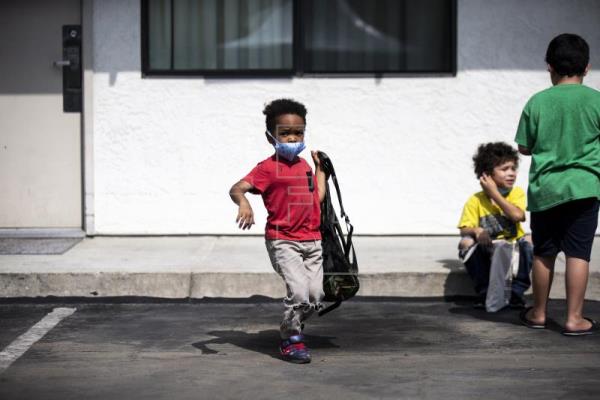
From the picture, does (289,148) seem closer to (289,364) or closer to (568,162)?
(289,364)

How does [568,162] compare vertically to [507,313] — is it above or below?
above

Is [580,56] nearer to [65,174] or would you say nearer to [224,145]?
[224,145]

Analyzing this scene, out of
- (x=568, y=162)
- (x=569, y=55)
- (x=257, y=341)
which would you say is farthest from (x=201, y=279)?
(x=569, y=55)

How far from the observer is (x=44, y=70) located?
10.0 m

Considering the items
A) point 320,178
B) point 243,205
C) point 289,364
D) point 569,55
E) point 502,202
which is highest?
point 569,55

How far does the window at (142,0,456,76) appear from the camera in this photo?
10.0 m

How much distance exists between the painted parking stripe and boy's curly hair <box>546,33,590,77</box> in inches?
137

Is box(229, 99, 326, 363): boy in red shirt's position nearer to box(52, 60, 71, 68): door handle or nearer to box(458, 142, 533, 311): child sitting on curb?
box(458, 142, 533, 311): child sitting on curb

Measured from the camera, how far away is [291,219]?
6.27 meters

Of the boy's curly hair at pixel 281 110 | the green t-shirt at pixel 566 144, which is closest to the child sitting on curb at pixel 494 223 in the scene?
the green t-shirt at pixel 566 144

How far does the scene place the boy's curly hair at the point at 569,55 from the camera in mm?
6875

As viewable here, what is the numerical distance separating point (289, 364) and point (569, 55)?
2.47m

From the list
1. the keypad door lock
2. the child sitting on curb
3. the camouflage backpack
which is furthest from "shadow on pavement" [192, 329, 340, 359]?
the keypad door lock

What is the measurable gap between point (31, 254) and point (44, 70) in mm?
1809
